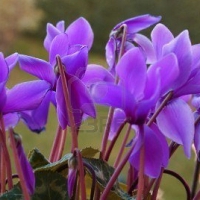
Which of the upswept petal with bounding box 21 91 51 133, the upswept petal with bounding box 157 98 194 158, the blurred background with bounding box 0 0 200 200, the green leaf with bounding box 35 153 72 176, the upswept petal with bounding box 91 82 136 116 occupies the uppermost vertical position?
the upswept petal with bounding box 91 82 136 116

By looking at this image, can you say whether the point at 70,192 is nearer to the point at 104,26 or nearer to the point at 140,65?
the point at 140,65

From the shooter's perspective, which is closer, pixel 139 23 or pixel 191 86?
pixel 191 86

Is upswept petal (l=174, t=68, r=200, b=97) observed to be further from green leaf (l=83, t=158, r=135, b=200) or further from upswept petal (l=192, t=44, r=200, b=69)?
green leaf (l=83, t=158, r=135, b=200)

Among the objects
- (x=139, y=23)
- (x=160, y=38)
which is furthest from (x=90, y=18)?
(x=160, y=38)

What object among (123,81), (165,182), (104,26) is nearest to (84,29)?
(123,81)

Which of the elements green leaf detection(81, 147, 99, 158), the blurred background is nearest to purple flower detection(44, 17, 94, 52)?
green leaf detection(81, 147, 99, 158)

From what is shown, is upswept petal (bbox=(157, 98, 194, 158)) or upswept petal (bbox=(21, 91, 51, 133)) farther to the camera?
upswept petal (bbox=(21, 91, 51, 133))

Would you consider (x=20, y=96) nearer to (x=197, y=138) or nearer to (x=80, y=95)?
(x=80, y=95)

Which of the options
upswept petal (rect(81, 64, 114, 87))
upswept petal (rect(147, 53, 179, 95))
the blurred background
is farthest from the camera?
the blurred background
